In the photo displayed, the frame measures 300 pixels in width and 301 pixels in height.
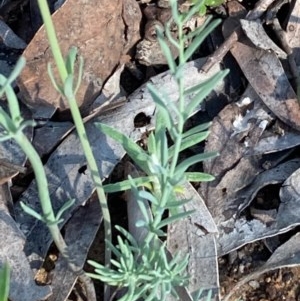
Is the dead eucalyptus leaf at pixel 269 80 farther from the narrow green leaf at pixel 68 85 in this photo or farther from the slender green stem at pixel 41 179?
the narrow green leaf at pixel 68 85

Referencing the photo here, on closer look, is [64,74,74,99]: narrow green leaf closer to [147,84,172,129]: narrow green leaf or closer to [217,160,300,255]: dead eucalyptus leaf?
[147,84,172,129]: narrow green leaf

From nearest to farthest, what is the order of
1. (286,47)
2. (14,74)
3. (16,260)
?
(14,74)
(16,260)
(286,47)

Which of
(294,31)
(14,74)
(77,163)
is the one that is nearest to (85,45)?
(77,163)

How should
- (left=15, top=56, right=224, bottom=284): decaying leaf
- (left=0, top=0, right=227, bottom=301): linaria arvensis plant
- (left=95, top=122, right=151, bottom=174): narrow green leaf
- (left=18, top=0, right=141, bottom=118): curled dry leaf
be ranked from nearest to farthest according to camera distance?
(left=0, top=0, right=227, bottom=301): linaria arvensis plant, (left=95, top=122, right=151, bottom=174): narrow green leaf, (left=15, top=56, right=224, bottom=284): decaying leaf, (left=18, top=0, right=141, bottom=118): curled dry leaf

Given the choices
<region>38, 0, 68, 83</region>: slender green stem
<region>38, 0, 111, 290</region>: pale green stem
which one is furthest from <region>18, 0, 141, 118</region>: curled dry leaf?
<region>38, 0, 68, 83</region>: slender green stem

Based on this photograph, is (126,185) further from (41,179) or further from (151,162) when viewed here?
(41,179)

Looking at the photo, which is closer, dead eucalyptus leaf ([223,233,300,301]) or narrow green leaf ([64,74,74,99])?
narrow green leaf ([64,74,74,99])

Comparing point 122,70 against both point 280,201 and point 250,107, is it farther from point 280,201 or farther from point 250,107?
point 280,201

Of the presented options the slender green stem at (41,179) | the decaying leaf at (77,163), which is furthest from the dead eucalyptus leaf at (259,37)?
the slender green stem at (41,179)

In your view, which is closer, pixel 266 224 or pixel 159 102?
pixel 159 102
